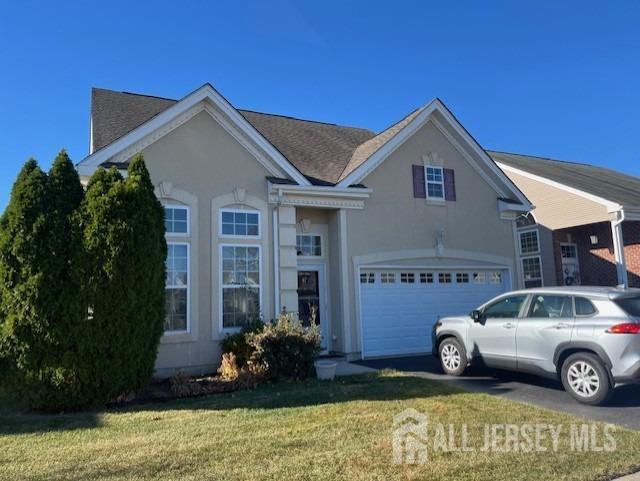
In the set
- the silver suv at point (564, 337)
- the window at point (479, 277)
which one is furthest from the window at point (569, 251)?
the silver suv at point (564, 337)

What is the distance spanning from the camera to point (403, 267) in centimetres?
1344

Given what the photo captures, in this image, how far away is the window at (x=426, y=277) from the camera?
544 inches

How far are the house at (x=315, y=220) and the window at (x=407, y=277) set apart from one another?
0.09 feet

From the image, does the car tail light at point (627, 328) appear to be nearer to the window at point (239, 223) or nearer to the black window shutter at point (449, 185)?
the window at point (239, 223)

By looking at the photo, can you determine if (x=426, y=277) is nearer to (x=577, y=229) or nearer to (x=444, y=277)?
(x=444, y=277)

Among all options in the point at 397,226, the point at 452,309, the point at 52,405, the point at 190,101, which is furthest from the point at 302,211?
the point at 52,405

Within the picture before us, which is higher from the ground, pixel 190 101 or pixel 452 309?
pixel 190 101

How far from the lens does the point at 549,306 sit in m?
8.26

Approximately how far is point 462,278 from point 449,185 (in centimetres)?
271

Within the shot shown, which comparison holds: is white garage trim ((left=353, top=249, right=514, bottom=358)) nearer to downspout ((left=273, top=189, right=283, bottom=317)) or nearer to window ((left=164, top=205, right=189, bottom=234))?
downspout ((left=273, top=189, right=283, bottom=317))

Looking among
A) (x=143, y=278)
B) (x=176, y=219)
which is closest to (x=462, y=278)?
(x=176, y=219)

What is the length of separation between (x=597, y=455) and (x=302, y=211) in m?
8.79

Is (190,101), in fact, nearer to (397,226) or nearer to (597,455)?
(397,226)

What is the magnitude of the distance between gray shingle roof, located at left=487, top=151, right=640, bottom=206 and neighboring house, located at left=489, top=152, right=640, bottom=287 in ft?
0.15
